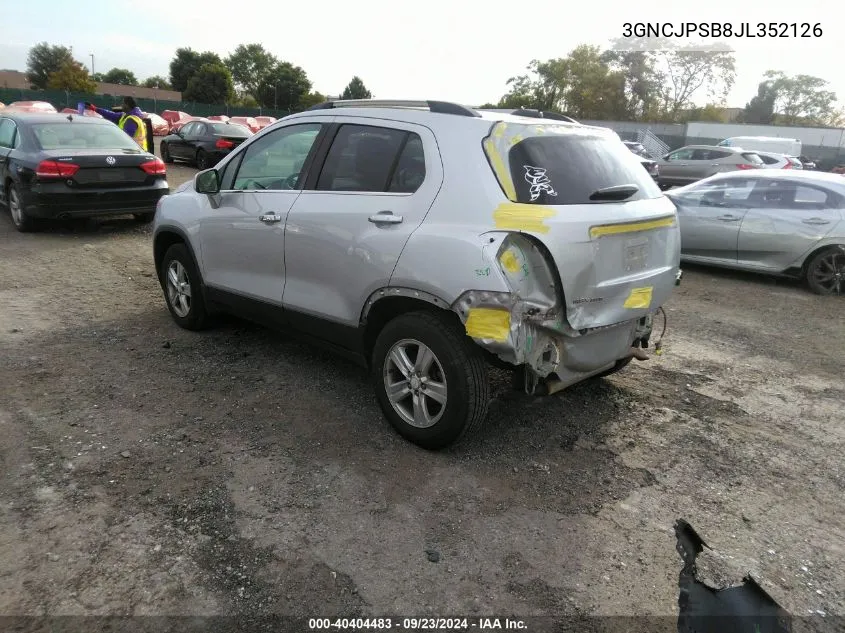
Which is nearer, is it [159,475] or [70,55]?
[159,475]

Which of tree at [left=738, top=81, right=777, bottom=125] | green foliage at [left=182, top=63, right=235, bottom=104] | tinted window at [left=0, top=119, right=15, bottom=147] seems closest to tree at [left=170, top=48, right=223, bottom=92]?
green foliage at [left=182, top=63, right=235, bottom=104]

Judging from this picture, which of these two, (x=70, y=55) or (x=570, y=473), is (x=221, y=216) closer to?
(x=570, y=473)

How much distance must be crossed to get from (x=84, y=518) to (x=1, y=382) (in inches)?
76.0

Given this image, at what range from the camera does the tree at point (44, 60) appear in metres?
79.3

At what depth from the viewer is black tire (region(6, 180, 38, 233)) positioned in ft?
28.3

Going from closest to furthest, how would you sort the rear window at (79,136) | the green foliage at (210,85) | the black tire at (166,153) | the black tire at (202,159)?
1. the rear window at (79,136)
2. the black tire at (202,159)
3. the black tire at (166,153)
4. the green foliage at (210,85)

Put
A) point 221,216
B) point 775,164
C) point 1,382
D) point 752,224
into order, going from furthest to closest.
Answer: point 775,164, point 752,224, point 221,216, point 1,382

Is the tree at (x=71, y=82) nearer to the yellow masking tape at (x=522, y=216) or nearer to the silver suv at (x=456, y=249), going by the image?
the silver suv at (x=456, y=249)

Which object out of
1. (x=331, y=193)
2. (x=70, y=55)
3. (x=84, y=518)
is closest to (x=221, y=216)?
(x=331, y=193)

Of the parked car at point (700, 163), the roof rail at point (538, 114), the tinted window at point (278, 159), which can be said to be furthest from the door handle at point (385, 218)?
the parked car at point (700, 163)

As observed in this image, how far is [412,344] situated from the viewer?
3484 mm

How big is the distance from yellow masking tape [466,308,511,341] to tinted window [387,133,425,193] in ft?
2.80

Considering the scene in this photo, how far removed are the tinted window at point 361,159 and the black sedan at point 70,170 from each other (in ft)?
19.5

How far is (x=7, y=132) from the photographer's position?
361 inches
